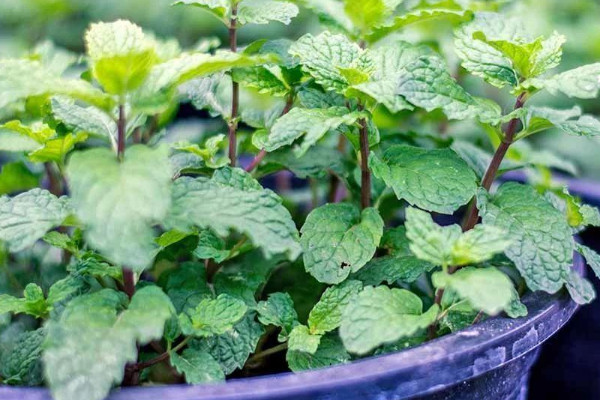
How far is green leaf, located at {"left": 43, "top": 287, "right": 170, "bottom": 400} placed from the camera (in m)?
0.68

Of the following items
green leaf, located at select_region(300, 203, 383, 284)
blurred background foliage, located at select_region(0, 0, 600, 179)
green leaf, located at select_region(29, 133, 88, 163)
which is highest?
green leaf, located at select_region(29, 133, 88, 163)

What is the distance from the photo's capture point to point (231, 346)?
873 millimetres

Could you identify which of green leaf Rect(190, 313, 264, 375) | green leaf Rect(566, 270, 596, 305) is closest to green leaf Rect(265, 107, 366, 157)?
green leaf Rect(190, 313, 264, 375)

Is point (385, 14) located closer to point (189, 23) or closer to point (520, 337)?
point (520, 337)

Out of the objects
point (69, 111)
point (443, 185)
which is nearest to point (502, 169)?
point (443, 185)

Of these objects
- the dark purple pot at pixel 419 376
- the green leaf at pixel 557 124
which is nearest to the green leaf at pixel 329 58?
the green leaf at pixel 557 124

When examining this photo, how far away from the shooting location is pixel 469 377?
770 millimetres

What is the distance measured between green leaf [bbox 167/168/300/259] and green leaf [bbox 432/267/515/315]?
0.16 meters

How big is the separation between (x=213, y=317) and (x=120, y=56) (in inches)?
11.9

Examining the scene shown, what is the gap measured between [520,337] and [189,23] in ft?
7.39

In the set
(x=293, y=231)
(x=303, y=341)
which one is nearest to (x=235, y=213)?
(x=293, y=231)

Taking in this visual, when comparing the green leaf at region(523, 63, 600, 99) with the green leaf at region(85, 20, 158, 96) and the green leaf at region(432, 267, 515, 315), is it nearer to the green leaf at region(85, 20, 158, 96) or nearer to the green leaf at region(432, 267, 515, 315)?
the green leaf at region(432, 267, 515, 315)

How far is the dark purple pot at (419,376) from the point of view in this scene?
680mm

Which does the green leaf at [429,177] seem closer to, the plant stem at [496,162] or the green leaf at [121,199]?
the plant stem at [496,162]
